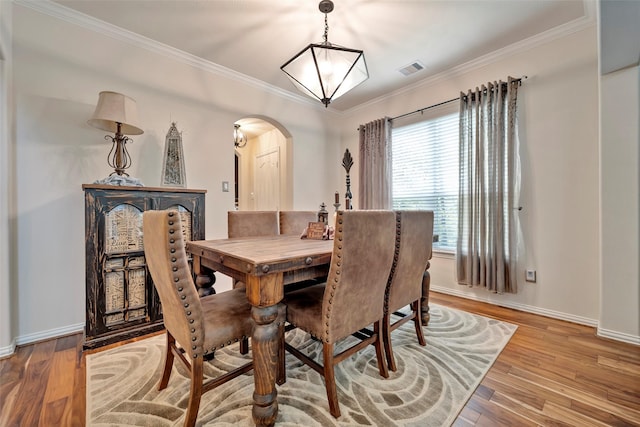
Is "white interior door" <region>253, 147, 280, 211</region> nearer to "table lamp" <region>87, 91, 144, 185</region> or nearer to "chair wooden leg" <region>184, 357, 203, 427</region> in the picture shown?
"table lamp" <region>87, 91, 144, 185</region>

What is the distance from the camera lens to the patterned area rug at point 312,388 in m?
1.27

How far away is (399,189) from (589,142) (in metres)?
1.88

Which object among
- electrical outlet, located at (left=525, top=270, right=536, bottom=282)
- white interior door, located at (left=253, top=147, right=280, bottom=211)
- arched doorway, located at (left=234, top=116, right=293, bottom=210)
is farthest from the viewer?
white interior door, located at (left=253, top=147, right=280, bottom=211)

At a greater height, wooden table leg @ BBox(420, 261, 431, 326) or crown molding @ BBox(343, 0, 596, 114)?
crown molding @ BBox(343, 0, 596, 114)

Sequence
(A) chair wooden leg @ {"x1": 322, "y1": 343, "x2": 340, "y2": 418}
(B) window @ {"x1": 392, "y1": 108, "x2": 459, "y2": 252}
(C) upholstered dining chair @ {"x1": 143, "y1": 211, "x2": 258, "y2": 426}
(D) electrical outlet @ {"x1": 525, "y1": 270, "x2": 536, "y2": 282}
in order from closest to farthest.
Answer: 1. (C) upholstered dining chair @ {"x1": 143, "y1": 211, "x2": 258, "y2": 426}
2. (A) chair wooden leg @ {"x1": 322, "y1": 343, "x2": 340, "y2": 418}
3. (D) electrical outlet @ {"x1": 525, "y1": 270, "x2": 536, "y2": 282}
4. (B) window @ {"x1": 392, "y1": 108, "x2": 459, "y2": 252}

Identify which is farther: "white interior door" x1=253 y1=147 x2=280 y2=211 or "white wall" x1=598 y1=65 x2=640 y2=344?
"white interior door" x1=253 y1=147 x2=280 y2=211

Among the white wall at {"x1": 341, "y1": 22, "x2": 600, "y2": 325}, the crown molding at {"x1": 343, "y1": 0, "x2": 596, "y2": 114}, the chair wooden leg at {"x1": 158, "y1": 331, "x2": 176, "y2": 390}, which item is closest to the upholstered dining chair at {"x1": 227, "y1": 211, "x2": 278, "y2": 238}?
the chair wooden leg at {"x1": 158, "y1": 331, "x2": 176, "y2": 390}

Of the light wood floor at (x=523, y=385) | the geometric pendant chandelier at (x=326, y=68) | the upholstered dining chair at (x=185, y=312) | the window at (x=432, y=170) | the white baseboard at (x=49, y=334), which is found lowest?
the light wood floor at (x=523, y=385)

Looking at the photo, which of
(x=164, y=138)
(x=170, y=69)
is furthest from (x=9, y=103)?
(x=170, y=69)

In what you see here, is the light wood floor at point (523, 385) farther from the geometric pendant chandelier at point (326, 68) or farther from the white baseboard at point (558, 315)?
the geometric pendant chandelier at point (326, 68)

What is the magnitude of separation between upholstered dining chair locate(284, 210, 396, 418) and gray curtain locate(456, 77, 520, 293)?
181 cm

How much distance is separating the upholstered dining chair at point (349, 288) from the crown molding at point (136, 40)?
280 centimetres

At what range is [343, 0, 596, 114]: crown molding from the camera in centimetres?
225

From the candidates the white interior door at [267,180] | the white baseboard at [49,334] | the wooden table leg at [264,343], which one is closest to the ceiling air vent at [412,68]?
the white interior door at [267,180]
